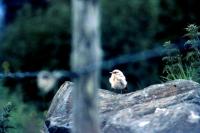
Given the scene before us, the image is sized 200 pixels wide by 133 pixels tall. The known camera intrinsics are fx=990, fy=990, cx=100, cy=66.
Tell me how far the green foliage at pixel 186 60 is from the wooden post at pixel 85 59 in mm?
4239

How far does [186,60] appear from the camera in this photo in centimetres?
1223

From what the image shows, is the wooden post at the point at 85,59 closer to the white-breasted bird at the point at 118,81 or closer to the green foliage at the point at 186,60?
the white-breasted bird at the point at 118,81

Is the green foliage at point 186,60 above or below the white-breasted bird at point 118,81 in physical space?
above

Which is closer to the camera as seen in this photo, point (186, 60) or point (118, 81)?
point (118, 81)

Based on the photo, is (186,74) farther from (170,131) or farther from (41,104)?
(41,104)

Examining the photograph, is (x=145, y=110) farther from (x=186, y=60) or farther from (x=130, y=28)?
(x=130, y=28)

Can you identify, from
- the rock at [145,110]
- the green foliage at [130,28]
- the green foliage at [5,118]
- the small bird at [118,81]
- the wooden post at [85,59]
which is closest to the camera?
the wooden post at [85,59]

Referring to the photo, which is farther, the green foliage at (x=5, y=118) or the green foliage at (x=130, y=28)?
the green foliage at (x=130, y=28)

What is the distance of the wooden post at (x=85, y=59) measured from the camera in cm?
740

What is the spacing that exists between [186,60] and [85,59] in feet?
16.2

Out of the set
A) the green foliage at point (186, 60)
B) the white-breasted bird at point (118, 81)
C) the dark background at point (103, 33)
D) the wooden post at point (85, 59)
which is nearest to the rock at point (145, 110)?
the white-breasted bird at point (118, 81)

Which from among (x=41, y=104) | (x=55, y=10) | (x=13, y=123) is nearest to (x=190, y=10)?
(x=55, y=10)

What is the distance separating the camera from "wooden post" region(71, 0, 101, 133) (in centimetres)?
740

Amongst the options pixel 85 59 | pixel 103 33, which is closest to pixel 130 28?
pixel 103 33
